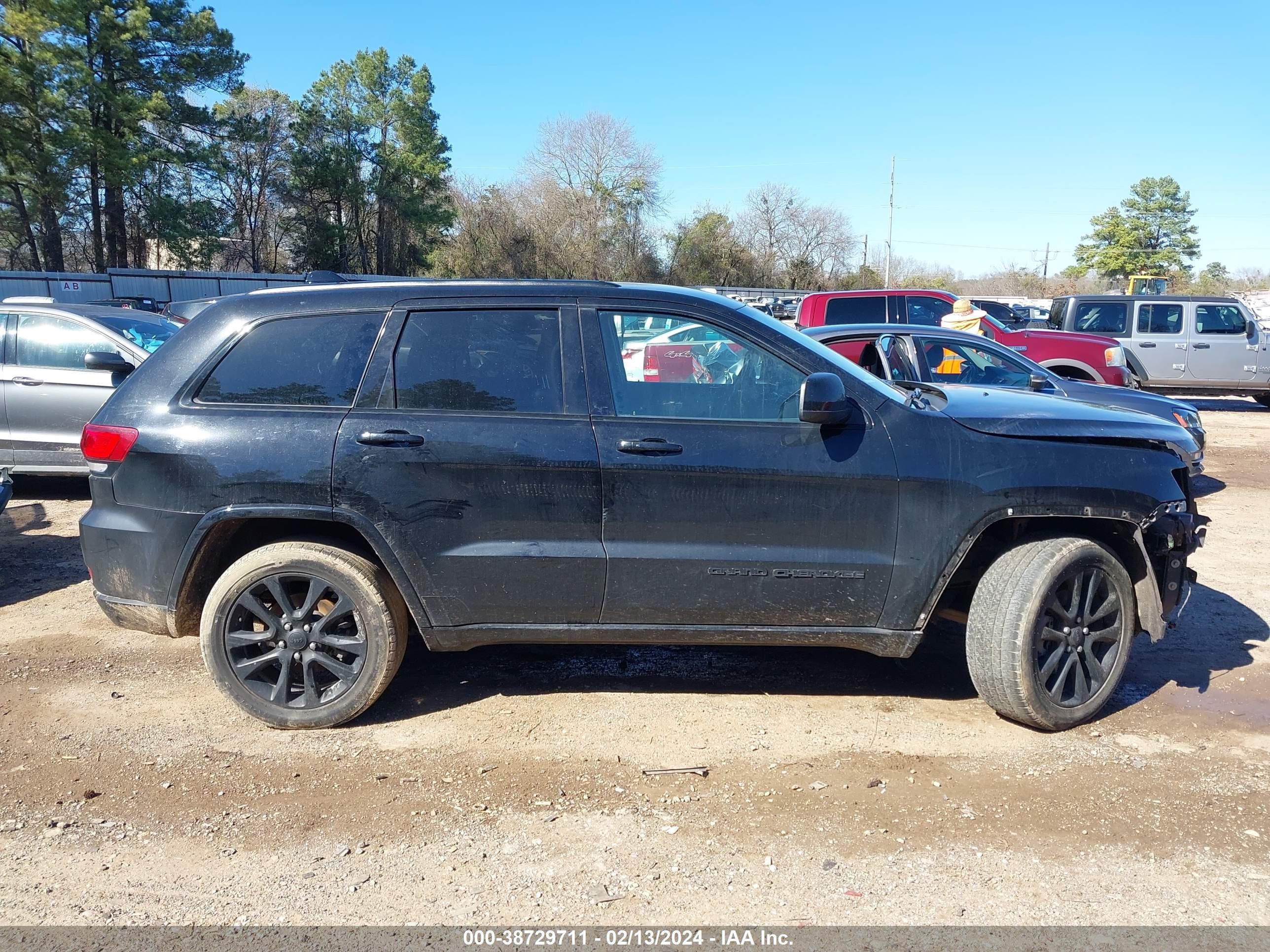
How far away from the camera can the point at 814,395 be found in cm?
367

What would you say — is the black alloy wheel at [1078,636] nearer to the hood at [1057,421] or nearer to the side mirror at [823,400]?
the hood at [1057,421]

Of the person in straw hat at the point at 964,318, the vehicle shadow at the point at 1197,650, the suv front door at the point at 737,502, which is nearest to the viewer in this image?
the suv front door at the point at 737,502

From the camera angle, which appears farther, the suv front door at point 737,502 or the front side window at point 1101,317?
the front side window at point 1101,317

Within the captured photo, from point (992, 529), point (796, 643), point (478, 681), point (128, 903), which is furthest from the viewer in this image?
point (478, 681)

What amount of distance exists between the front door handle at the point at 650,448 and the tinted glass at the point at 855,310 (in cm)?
967

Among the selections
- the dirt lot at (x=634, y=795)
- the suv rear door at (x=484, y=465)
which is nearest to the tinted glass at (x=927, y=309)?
the dirt lot at (x=634, y=795)

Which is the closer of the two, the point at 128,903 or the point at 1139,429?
the point at 128,903

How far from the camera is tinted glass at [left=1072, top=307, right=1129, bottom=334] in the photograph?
1611 cm

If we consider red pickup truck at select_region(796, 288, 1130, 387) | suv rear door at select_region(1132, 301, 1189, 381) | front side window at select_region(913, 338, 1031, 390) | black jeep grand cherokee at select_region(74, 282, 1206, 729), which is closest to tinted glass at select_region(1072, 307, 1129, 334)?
suv rear door at select_region(1132, 301, 1189, 381)

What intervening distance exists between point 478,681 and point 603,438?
155cm

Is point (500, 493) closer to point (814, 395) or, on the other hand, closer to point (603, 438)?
point (603, 438)

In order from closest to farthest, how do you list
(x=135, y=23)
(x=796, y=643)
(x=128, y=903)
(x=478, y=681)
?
(x=128, y=903) < (x=796, y=643) < (x=478, y=681) < (x=135, y=23)

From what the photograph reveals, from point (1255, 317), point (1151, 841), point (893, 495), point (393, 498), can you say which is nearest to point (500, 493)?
point (393, 498)

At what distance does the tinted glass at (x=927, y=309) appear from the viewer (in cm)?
1298
